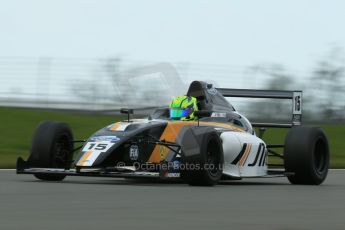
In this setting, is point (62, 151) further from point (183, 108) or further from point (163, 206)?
point (163, 206)

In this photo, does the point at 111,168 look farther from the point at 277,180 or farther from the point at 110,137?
the point at 277,180

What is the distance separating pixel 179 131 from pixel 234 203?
128 inches

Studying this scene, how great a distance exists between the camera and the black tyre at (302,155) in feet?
44.7

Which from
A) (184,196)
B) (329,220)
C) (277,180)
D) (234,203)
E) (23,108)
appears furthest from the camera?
(23,108)

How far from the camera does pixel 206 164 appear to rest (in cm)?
1195

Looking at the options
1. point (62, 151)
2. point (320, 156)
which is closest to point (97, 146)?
point (62, 151)

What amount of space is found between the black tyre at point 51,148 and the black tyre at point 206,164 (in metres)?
1.96

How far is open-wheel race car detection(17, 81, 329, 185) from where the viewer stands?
11938 millimetres

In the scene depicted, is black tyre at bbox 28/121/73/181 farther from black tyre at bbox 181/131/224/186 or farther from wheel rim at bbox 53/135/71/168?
black tyre at bbox 181/131/224/186

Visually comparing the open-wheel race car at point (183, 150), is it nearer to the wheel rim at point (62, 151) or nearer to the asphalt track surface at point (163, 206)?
the wheel rim at point (62, 151)

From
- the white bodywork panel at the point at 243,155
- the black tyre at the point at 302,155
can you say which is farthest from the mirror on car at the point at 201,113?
the black tyre at the point at 302,155

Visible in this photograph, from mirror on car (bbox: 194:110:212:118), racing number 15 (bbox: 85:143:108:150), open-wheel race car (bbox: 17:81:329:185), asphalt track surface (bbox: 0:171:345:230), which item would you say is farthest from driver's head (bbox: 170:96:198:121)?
racing number 15 (bbox: 85:143:108:150)

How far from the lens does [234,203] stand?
379 inches

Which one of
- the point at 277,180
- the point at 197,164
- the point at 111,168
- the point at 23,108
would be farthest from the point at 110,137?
the point at 23,108
